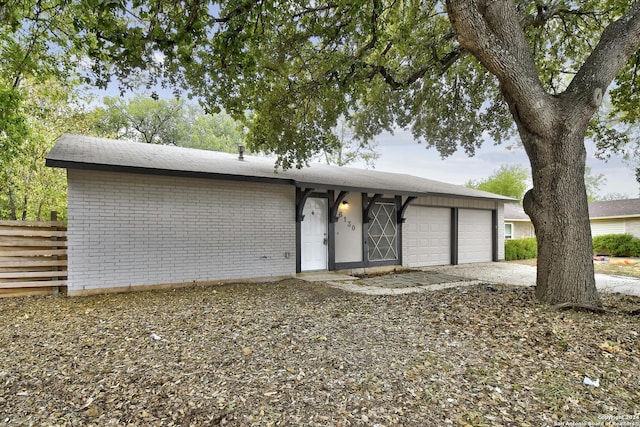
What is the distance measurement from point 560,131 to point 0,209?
1707 centimetres

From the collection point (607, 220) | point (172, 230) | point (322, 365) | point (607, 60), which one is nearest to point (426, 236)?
point (607, 60)

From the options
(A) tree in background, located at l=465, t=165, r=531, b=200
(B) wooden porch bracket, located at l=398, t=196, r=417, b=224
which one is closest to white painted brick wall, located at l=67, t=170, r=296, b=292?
(B) wooden porch bracket, located at l=398, t=196, r=417, b=224

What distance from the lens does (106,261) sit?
5871 mm

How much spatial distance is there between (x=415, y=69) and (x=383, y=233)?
4209 millimetres

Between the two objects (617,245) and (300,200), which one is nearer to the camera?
(300,200)

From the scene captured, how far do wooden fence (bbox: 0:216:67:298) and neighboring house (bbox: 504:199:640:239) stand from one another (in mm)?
17770

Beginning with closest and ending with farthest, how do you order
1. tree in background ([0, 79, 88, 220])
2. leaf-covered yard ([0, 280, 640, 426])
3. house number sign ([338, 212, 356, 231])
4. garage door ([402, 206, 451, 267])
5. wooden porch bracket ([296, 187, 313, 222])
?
leaf-covered yard ([0, 280, 640, 426]) < wooden porch bracket ([296, 187, 313, 222]) < house number sign ([338, 212, 356, 231]) < garage door ([402, 206, 451, 267]) < tree in background ([0, 79, 88, 220])

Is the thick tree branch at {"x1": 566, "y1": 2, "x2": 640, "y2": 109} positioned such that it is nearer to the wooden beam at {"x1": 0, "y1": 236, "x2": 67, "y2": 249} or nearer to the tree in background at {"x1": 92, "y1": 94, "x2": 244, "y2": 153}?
the wooden beam at {"x1": 0, "y1": 236, "x2": 67, "y2": 249}

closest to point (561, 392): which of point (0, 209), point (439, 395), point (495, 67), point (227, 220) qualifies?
point (439, 395)

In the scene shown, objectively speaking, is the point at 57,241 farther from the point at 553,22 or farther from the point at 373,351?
the point at 553,22

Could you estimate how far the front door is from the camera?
812cm

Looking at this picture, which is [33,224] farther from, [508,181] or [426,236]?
[508,181]

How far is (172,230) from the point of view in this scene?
6449 mm

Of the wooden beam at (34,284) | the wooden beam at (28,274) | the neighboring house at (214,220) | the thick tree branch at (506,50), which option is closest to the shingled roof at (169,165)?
the neighboring house at (214,220)
